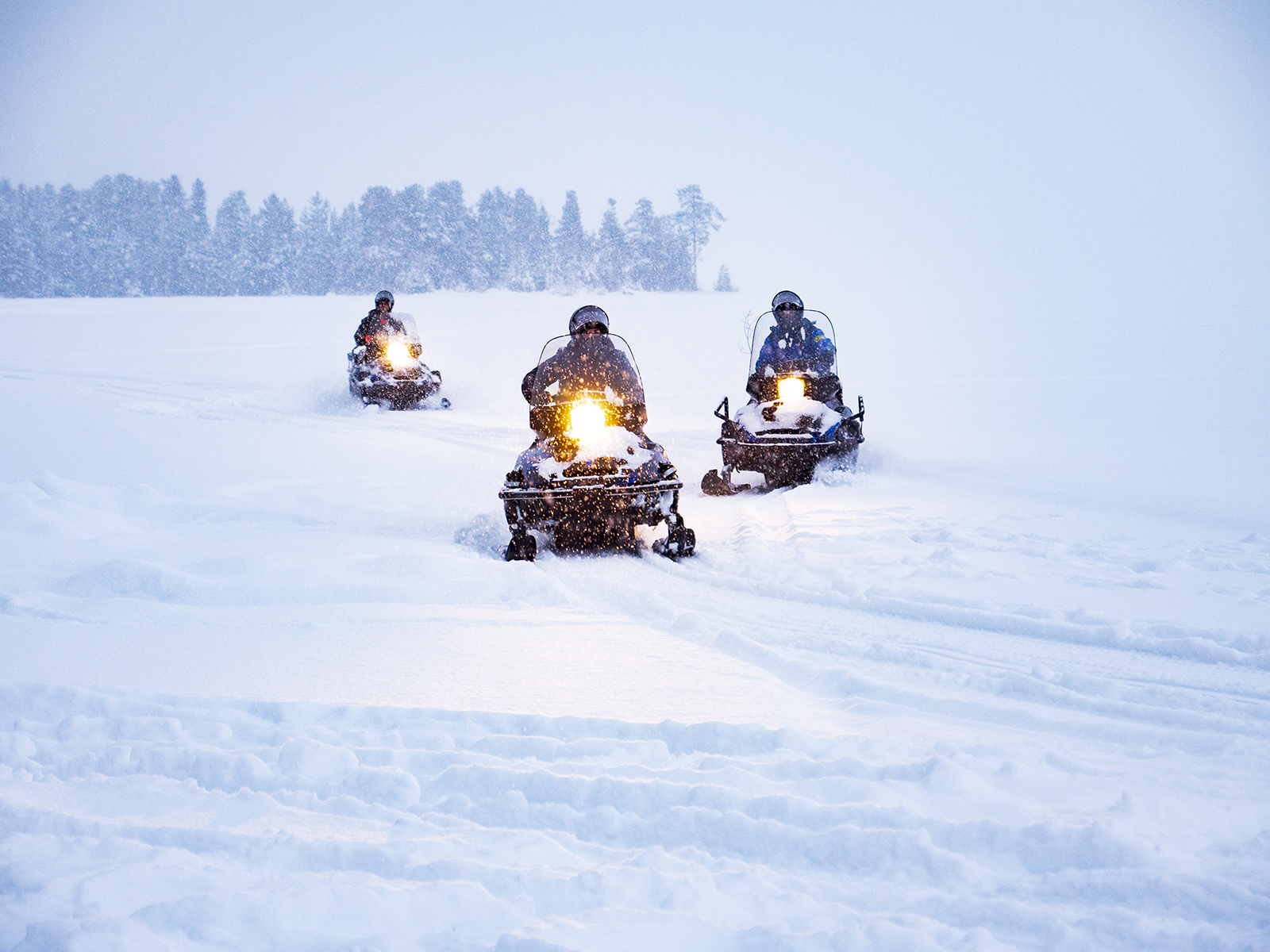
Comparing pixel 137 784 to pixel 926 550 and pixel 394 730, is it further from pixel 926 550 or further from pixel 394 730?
pixel 926 550

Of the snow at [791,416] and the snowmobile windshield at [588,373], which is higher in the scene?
the snowmobile windshield at [588,373]

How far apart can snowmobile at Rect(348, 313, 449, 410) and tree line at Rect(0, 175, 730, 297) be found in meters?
50.4

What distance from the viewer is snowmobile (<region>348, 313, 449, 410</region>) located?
55.6 ft

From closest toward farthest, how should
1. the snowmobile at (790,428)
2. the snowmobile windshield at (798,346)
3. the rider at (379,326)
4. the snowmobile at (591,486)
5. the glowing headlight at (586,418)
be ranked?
the snowmobile at (591,486), the glowing headlight at (586,418), the snowmobile at (790,428), the snowmobile windshield at (798,346), the rider at (379,326)

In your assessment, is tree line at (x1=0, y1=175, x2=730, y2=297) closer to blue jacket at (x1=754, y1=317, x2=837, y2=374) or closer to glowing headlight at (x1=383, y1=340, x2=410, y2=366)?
glowing headlight at (x1=383, y1=340, x2=410, y2=366)

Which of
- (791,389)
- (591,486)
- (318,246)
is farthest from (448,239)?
(591,486)

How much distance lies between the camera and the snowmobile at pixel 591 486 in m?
6.66

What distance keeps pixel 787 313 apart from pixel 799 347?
0.45 metres

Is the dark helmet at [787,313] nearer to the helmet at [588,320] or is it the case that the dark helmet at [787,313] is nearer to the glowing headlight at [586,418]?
the helmet at [588,320]

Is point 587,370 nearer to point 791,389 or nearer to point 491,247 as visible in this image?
point 791,389

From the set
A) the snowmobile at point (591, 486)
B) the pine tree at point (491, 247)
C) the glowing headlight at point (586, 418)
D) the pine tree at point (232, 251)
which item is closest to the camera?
the snowmobile at point (591, 486)

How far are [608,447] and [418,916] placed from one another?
4.76 metres

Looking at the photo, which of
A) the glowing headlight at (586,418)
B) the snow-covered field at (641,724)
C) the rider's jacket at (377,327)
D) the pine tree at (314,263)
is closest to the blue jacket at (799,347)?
the snow-covered field at (641,724)

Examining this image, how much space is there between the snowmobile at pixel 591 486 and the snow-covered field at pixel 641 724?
1.10ft
